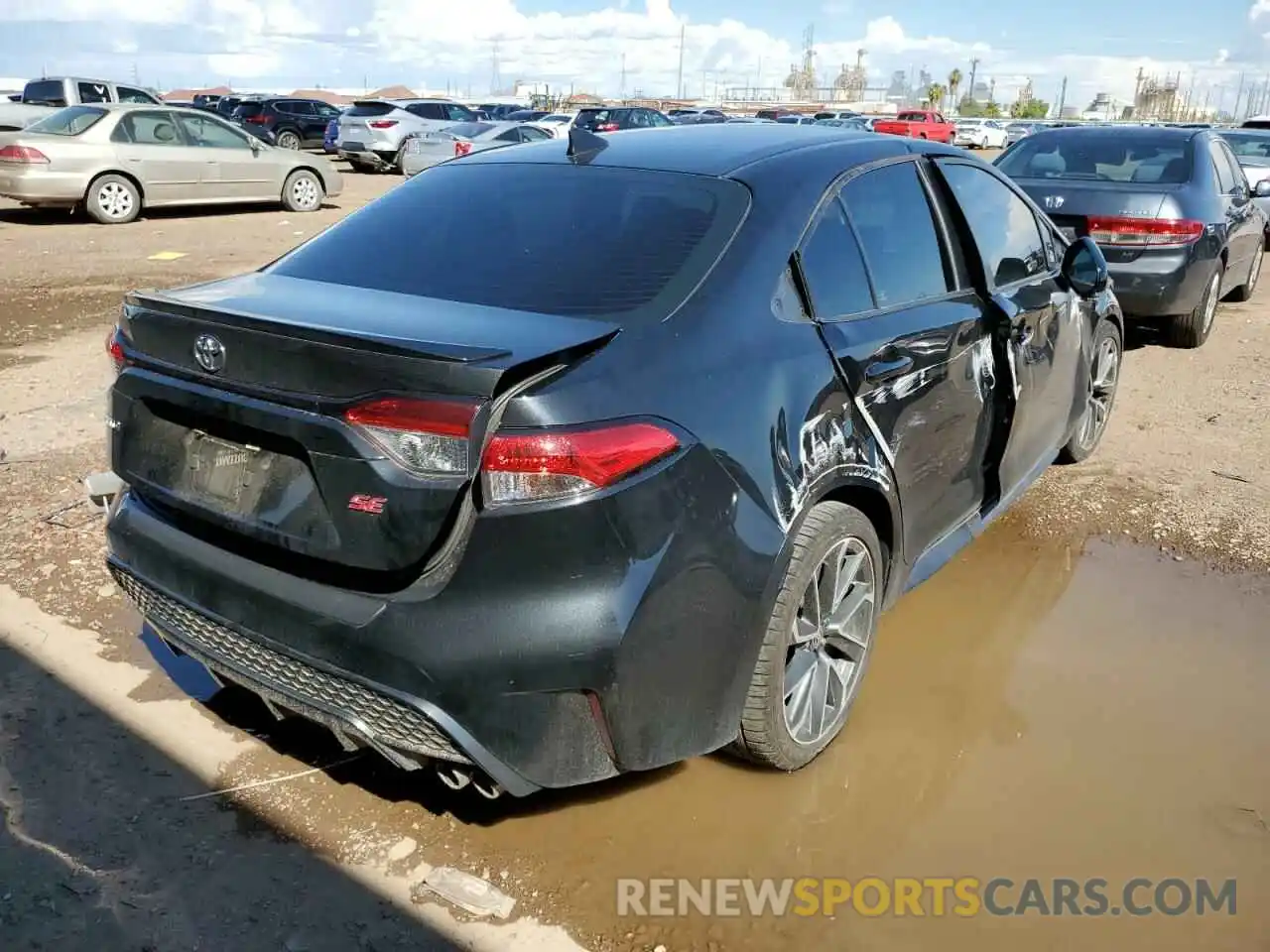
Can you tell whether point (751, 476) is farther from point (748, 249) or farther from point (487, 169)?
point (487, 169)

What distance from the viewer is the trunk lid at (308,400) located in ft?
6.81

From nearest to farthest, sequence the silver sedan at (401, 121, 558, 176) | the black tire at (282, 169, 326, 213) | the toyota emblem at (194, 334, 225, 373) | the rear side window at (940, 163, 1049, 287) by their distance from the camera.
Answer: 1. the toyota emblem at (194, 334, 225, 373)
2. the rear side window at (940, 163, 1049, 287)
3. the black tire at (282, 169, 326, 213)
4. the silver sedan at (401, 121, 558, 176)

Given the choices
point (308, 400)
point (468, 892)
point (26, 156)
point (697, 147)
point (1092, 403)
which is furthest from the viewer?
point (26, 156)

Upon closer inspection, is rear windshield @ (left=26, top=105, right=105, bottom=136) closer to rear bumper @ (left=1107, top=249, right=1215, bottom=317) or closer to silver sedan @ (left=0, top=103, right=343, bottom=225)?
silver sedan @ (left=0, top=103, right=343, bottom=225)

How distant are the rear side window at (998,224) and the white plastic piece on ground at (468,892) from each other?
8.55 ft

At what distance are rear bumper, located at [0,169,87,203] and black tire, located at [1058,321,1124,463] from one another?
12539mm

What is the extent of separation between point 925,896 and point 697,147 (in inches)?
85.7

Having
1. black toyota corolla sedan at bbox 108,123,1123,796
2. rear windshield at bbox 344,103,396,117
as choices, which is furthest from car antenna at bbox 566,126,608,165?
rear windshield at bbox 344,103,396,117

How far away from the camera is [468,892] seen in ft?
7.98

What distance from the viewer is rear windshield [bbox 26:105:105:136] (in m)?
13.0

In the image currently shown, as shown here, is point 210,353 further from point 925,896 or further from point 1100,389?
point 1100,389

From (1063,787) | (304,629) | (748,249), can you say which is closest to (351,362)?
(304,629)

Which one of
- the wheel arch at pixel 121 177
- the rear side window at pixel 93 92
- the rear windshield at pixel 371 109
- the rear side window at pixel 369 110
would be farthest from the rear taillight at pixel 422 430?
the rear windshield at pixel 371 109

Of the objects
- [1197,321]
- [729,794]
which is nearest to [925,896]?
[729,794]
